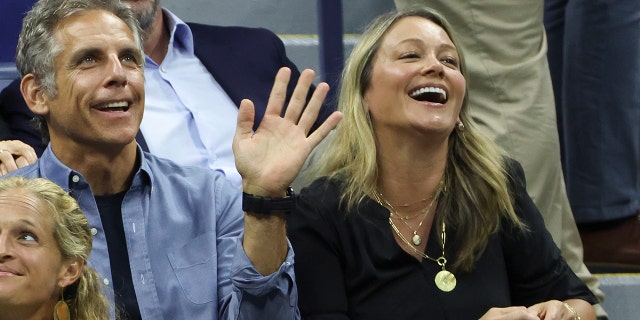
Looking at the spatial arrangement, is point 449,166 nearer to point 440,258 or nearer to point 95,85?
point 440,258

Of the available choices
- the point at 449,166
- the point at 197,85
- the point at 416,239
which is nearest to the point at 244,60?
the point at 197,85

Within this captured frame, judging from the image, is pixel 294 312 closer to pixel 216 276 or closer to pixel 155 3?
pixel 216 276

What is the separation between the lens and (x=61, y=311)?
207 cm

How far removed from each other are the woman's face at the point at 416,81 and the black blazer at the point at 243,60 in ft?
1.41

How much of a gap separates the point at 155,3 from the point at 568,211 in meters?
1.09

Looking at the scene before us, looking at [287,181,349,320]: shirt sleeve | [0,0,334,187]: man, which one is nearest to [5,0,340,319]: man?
[287,181,349,320]: shirt sleeve

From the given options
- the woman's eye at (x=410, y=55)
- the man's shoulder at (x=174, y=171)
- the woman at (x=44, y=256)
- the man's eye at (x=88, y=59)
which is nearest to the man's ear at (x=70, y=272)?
the woman at (x=44, y=256)

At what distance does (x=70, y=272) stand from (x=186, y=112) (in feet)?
3.01

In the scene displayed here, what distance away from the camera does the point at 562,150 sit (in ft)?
11.1

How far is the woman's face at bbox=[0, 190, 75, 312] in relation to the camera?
2012 mm

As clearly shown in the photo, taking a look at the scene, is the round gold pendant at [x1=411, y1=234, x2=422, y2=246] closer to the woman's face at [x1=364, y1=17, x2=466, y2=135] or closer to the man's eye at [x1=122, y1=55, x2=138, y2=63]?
the woman's face at [x1=364, y1=17, x2=466, y2=135]

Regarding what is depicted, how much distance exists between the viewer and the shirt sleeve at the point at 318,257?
2355mm

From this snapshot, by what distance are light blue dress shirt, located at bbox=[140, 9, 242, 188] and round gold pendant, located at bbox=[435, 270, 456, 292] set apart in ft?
1.88

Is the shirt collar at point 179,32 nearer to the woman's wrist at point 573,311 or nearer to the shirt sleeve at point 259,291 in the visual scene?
the shirt sleeve at point 259,291
